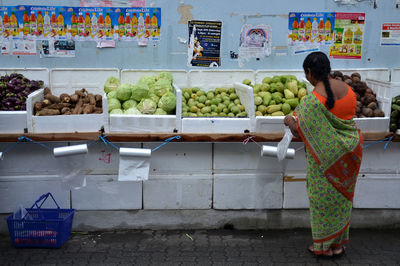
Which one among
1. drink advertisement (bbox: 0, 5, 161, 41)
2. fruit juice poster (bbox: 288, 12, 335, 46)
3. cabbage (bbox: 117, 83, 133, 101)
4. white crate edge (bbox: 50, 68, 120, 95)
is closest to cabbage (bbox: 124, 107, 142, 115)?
cabbage (bbox: 117, 83, 133, 101)

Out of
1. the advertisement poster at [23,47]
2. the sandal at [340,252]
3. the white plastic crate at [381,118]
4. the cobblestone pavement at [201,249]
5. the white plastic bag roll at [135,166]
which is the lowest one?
the cobblestone pavement at [201,249]

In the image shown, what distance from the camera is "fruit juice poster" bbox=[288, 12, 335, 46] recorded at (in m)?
5.48

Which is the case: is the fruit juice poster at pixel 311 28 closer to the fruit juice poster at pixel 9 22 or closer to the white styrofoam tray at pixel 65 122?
the white styrofoam tray at pixel 65 122

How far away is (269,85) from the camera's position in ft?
16.8

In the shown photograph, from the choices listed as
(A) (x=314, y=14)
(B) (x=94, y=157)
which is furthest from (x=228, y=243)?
(A) (x=314, y=14)

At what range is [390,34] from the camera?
5570 mm

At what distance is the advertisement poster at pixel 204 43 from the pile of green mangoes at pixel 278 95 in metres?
0.58

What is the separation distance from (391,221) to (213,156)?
6.92ft

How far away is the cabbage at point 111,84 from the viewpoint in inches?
200

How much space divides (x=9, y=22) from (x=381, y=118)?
437cm

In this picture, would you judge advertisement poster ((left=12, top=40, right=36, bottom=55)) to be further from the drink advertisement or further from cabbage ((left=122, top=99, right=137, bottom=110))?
cabbage ((left=122, top=99, right=137, bottom=110))

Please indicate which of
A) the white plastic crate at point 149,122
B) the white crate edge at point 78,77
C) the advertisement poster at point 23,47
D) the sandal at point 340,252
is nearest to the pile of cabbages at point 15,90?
the white crate edge at point 78,77

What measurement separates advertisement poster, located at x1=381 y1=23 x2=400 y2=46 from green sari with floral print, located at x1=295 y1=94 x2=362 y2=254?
2.37 m

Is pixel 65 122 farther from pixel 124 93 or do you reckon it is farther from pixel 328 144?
pixel 328 144
